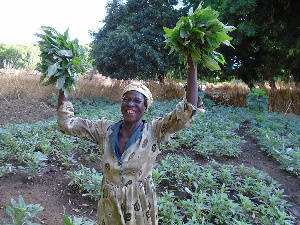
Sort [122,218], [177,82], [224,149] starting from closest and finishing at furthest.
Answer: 1. [122,218]
2. [224,149]
3. [177,82]

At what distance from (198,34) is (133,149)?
2.63 feet

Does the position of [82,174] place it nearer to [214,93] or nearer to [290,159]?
[290,159]

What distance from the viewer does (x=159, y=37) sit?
12008 mm

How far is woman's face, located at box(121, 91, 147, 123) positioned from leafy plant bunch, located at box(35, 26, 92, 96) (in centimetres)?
43

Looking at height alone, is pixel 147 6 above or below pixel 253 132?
above

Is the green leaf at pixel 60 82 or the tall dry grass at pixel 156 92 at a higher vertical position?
the green leaf at pixel 60 82

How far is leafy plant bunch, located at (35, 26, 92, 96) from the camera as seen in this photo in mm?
→ 1796

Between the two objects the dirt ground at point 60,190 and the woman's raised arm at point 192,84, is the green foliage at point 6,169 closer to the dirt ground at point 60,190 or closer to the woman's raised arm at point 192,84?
the dirt ground at point 60,190

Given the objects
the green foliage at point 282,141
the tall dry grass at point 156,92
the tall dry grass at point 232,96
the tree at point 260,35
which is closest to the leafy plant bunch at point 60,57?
the green foliage at point 282,141

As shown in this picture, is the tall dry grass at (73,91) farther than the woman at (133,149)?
Yes

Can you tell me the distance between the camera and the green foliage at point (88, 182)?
2914mm

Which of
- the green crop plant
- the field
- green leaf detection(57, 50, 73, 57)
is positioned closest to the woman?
green leaf detection(57, 50, 73, 57)

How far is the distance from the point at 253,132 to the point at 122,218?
4830mm

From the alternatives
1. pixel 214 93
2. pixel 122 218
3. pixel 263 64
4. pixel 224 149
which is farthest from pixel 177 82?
pixel 122 218
